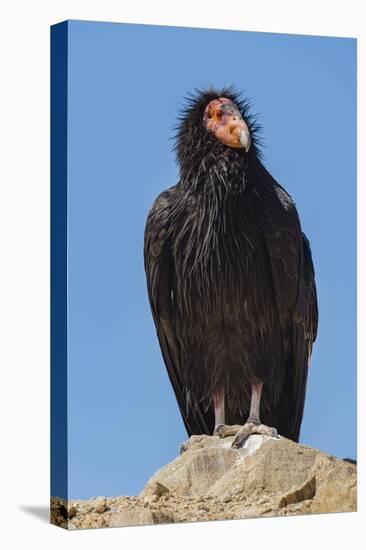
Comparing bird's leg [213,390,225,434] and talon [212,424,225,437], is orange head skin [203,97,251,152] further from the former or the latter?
talon [212,424,225,437]

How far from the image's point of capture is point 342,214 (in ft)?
39.1

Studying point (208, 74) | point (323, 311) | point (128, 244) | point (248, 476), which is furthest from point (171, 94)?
point (248, 476)

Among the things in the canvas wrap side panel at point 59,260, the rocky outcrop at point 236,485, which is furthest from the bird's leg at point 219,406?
the canvas wrap side panel at point 59,260

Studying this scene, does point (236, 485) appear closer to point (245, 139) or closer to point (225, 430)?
point (225, 430)

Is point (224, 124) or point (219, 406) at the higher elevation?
point (224, 124)


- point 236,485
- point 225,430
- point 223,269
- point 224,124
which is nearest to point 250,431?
point 225,430

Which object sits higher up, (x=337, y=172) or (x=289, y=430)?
(x=337, y=172)

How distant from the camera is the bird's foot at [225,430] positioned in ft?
37.6

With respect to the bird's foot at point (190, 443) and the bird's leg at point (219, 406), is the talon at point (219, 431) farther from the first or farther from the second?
the bird's foot at point (190, 443)

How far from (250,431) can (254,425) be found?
6cm

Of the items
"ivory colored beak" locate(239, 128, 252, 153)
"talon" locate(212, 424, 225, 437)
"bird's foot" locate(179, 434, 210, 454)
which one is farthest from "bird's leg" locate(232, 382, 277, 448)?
"ivory colored beak" locate(239, 128, 252, 153)

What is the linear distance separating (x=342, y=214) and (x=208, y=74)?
1.53 m

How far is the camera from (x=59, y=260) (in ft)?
35.5

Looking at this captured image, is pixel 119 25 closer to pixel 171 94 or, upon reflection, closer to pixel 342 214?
pixel 171 94
